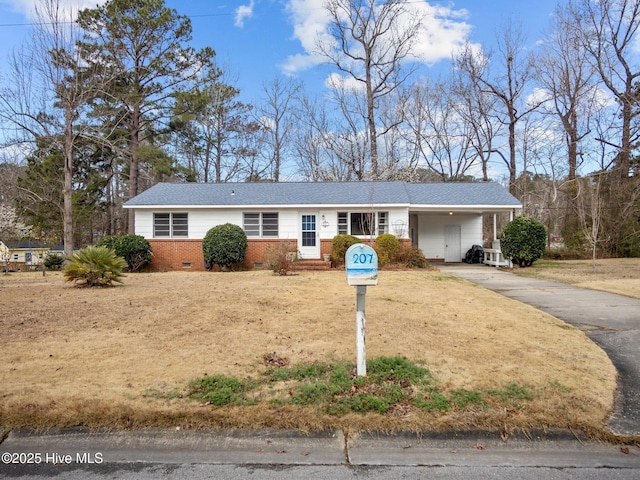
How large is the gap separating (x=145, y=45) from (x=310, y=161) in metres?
13.7

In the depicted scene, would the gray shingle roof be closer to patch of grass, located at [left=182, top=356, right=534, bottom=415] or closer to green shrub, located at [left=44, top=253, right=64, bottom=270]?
green shrub, located at [left=44, top=253, right=64, bottom=270]

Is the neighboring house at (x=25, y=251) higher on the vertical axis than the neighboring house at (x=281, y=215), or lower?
lower

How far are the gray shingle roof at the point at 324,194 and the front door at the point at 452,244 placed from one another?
2.27 meters

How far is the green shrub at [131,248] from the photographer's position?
16.1 m

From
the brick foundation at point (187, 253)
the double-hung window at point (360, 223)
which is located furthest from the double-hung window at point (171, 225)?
the double-hung window at point (360, 223)

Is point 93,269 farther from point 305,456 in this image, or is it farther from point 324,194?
point 324,194

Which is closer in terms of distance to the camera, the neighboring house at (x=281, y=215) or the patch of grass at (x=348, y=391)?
the patch of grass at (x=348, y=391)

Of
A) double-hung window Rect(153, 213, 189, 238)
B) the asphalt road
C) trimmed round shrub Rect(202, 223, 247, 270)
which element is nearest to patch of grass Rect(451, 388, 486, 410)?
the asphalt road

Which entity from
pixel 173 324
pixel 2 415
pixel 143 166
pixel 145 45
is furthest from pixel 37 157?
pixel 2 415

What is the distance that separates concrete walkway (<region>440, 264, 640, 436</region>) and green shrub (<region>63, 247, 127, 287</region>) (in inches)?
389

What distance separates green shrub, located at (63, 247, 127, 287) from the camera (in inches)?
391

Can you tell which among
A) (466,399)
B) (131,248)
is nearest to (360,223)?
(131,248)

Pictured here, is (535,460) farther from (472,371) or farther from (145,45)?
(145,45)

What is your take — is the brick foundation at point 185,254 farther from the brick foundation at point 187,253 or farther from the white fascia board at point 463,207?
the white fascia board at point 463,207
